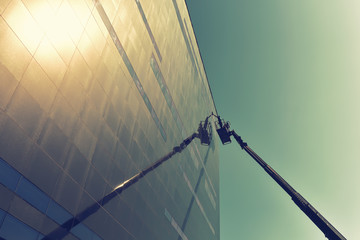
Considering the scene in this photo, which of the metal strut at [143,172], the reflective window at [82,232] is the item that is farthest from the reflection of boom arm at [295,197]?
the reflective window at [82,232]

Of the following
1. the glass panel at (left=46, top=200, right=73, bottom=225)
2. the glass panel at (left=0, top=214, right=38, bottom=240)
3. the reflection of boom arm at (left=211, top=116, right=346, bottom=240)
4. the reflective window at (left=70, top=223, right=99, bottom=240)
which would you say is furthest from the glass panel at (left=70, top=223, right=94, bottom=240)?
the reflection of boom arm at (left=211, top=116, right=346, bottom=240)

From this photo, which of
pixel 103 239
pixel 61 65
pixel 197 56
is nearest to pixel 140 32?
pixel 61 65

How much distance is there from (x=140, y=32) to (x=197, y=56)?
99.6 feet

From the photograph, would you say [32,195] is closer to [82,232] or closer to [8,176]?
[8,176]

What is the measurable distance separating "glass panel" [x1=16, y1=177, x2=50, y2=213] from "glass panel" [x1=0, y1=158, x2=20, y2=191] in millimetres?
280

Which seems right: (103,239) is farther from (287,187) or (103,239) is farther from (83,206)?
(287,187)

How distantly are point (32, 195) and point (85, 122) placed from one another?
524 centimetres

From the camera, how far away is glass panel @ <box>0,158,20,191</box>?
9297mm

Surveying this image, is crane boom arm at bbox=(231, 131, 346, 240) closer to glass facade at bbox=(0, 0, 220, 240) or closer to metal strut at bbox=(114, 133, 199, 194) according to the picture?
metal strut at bbox=(114, 133, 199, 194)

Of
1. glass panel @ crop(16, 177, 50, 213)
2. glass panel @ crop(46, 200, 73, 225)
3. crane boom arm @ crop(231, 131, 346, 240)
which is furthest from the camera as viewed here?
crane boom arm @ crop(231, 131, 346, 240)

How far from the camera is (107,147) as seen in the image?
16.5 m

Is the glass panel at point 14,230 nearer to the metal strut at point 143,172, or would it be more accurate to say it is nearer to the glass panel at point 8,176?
the glass panel at point 8,176

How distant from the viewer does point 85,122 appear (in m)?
14.5

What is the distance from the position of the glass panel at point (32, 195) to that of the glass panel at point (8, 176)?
280mm
